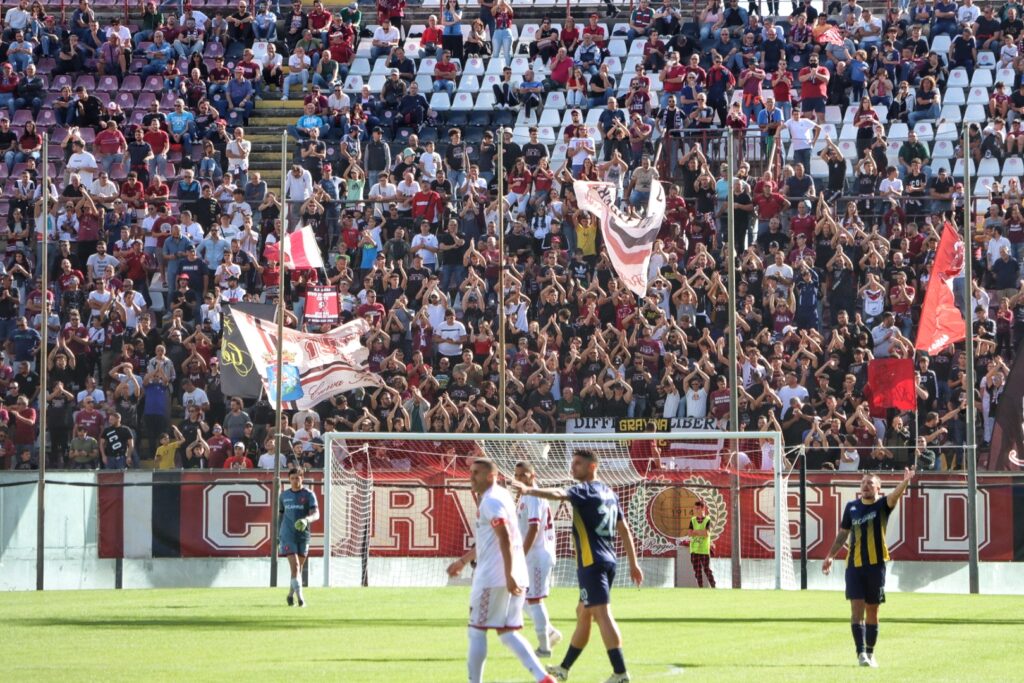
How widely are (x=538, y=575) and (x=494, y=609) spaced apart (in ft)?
17.0

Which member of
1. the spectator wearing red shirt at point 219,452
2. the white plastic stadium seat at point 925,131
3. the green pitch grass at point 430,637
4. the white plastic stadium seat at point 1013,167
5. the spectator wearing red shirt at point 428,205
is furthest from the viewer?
the white plastic stadium seat at point 925,131

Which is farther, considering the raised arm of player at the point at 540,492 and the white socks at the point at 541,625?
the white socks at the point at 541,625

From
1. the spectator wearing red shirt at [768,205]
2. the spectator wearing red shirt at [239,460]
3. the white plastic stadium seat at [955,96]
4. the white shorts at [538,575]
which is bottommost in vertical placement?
the white shorts at [538,575]

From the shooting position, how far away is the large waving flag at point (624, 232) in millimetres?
29500

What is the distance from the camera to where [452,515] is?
101 feet

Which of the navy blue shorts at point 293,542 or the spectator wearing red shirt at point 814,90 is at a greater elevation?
the spectator wearing red shirt at point 814,90

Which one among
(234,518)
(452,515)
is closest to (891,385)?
(452,515)

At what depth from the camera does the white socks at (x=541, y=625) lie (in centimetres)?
1803

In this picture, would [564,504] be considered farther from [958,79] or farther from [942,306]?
[958,79]

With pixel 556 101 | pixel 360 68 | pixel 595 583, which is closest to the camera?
pixel 595 583

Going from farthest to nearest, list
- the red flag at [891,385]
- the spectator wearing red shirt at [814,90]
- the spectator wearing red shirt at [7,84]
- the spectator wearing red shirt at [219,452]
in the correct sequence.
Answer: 1. the spectator wearing red shirt at [7,84]
2. the spectator wearing red shirt at [814,90]
3. the spectator wearing red shirt at [219,452]
4. the red flag at [891,385]

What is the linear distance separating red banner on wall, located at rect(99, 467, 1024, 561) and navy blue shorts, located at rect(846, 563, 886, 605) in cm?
1247

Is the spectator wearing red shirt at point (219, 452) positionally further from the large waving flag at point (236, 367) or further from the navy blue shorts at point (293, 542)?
the navy blue shorts at point (293, 542)

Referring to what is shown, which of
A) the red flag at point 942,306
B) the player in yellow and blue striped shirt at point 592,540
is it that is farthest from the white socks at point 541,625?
the red flag at point 942,306
